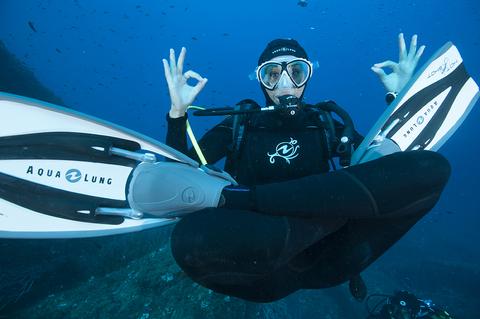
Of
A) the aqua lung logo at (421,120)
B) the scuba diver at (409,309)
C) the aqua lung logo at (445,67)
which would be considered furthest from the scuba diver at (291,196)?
the scuba diver at (409,309)

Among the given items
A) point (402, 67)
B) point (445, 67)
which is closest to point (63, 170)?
point (402, 67)

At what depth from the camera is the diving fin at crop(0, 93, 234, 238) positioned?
9.09 feet

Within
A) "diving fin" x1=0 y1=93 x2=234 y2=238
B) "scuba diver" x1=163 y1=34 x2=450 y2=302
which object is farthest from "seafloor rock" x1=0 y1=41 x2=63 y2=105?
"scuba diver" x1=163 y1=34 x2=450 y2=302

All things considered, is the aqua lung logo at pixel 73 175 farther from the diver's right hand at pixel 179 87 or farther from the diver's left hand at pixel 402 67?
the diver's left hand at pixel 402 67

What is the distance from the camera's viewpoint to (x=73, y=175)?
2.85 meters

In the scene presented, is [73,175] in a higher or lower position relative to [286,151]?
lower

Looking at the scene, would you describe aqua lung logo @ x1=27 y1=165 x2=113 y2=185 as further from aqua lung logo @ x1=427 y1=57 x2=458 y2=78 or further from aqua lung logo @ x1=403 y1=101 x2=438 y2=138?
aqua lung logo @ x1=427 y1=57 x2=458 y2=78

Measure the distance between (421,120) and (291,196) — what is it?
231cm

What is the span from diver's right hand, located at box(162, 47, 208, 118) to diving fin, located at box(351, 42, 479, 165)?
201 cm

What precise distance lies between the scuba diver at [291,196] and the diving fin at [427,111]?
28 centimetres

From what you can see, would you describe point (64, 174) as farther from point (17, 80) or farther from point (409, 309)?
point (17, 80)

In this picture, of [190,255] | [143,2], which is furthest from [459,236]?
[143,2]

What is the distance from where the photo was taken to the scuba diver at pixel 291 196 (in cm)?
190

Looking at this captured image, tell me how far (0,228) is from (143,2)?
3275 inches
